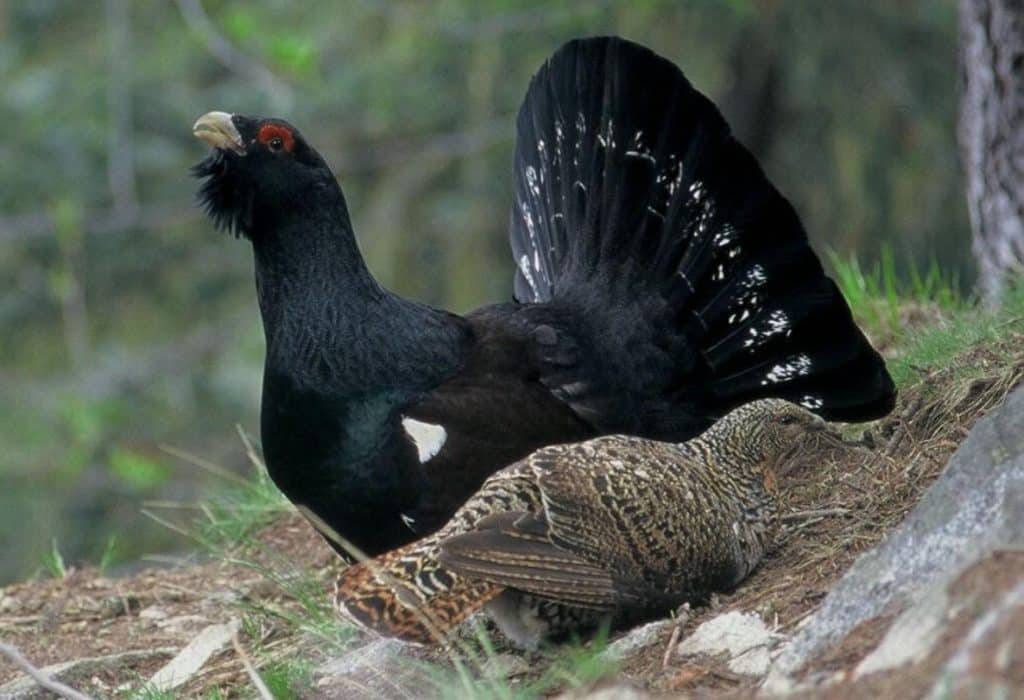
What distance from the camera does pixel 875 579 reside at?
4.06m

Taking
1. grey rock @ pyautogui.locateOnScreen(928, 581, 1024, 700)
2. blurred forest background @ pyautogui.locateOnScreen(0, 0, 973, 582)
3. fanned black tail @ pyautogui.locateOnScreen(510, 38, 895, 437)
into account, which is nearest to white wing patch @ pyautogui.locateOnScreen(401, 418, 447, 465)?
fanned black tail @ pyautogui.locateOnScreen(510, 38, 895, 437)

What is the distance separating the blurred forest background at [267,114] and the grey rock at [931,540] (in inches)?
252

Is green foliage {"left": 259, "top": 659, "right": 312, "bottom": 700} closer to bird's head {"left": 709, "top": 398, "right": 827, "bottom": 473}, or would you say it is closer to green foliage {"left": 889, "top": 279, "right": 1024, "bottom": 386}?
bird's head {"left": 709, "top": 398, "right": 827, "bottom": 473}

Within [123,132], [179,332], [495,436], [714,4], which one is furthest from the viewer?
[179,332]

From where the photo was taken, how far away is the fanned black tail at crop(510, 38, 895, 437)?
20.7 ft

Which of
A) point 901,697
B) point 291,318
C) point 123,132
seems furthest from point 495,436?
point 123,132

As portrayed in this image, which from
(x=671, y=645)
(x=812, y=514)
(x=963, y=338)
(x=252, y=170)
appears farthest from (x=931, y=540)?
(x=252, y=170)

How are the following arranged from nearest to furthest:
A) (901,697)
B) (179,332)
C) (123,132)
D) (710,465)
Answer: (901,697) < (710,465) < (123,132) < (179,332)

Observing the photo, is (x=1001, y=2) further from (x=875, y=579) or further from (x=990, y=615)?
(x=990, y=615)

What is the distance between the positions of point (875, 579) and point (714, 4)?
24.0ft

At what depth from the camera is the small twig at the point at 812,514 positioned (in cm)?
534

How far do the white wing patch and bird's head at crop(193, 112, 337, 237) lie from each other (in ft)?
3.21

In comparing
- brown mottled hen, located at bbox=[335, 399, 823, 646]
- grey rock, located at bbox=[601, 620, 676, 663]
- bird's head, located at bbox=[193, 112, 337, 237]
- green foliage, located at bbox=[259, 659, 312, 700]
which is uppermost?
bird's head, located at bbox=[193, 112, 337, 237]

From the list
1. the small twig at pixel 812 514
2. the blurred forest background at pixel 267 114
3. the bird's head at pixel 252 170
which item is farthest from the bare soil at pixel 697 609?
the blurred forest background at pixel 267 114
